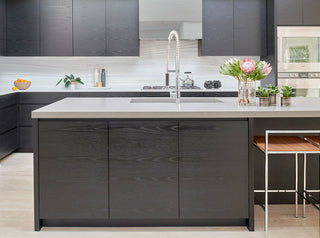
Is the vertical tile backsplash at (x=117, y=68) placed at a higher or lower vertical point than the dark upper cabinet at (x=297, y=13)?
lower

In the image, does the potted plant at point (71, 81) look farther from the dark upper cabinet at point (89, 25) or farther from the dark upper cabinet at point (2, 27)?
the dark upper cabinet at point (2, 27)

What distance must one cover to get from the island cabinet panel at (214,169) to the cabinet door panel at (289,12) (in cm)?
292

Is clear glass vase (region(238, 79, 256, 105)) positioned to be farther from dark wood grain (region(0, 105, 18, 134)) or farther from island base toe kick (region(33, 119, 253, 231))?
dark wood grain (region(0, 105, 18, 134))

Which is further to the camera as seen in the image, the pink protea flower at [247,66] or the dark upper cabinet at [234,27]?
the dark upper cabinet at [234,27]

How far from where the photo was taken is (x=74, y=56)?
587 cm

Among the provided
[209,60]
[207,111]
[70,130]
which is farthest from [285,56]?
[70,130]

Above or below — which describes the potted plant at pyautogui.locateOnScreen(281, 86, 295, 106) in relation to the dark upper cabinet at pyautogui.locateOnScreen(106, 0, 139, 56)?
below

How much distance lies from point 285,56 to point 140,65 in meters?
1.95

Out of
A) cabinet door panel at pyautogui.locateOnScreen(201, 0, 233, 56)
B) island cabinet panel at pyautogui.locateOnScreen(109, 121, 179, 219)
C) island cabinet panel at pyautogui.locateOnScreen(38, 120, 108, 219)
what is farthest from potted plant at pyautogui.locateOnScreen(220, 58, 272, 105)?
cabinet door panel at pyautogui.locateOnScreen(201, 0, 233, 56)

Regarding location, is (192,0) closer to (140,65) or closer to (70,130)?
(140,65)

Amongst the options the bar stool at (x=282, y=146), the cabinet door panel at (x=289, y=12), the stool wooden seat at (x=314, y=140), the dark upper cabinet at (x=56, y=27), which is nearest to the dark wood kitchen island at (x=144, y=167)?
the bar stool at (x=282, y=146)

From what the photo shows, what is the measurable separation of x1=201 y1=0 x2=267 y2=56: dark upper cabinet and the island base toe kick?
2997mm

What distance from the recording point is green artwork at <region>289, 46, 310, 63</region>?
5.38 m

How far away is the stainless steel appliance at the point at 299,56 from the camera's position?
17.7ft
